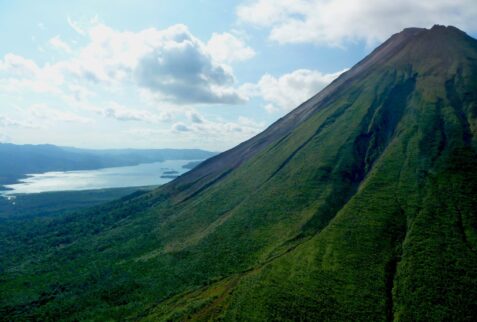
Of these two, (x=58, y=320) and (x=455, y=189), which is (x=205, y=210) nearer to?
(x=58, y=320)

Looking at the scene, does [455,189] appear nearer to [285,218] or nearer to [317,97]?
[285,218]

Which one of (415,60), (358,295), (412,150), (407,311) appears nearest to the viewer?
(407,311)

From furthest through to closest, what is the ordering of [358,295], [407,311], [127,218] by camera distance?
[127,218] < [358,295] < [407,311]

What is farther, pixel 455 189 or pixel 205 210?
pixel 205 210

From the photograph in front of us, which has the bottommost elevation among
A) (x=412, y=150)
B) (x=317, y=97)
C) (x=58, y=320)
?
(x=58, y=320)

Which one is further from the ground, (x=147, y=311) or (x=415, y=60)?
(x=415, y=60)

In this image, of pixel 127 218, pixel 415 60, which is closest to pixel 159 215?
pixel 127 218

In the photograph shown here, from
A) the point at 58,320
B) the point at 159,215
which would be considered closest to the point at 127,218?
the point at 159,215
